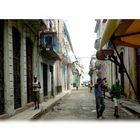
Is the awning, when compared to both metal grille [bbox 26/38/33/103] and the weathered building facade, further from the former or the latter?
metal grille [bbox 26/38/33/103]

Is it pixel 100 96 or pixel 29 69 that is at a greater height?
pixel 29 69

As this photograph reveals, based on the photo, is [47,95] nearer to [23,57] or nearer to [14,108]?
[23,57]

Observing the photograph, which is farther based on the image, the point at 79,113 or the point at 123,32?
the point at 79,113

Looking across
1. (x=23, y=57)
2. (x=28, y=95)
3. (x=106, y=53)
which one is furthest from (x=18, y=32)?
(x=106, y=53)

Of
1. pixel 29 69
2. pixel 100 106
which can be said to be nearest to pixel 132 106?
pixel 100 106

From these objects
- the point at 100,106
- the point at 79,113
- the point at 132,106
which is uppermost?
the point at 100,106

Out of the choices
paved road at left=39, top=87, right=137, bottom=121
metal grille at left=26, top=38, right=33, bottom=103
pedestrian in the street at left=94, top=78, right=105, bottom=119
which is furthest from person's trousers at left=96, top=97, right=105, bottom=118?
metal grille at left=26, top=38, right=33, bottom=103

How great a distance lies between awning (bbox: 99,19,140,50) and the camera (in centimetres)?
698

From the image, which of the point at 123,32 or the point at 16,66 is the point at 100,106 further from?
the point at 123,32

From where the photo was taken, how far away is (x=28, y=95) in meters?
14.7

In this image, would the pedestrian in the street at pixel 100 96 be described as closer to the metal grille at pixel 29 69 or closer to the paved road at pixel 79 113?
the paved road at pixel 79 113

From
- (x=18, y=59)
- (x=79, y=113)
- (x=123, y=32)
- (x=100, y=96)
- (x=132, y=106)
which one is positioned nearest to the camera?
(x=123, y=32)

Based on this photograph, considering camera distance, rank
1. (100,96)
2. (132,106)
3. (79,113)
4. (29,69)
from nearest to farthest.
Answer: (100,96), (79,113), (132,106), (29,69)

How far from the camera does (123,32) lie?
765 centimetres
